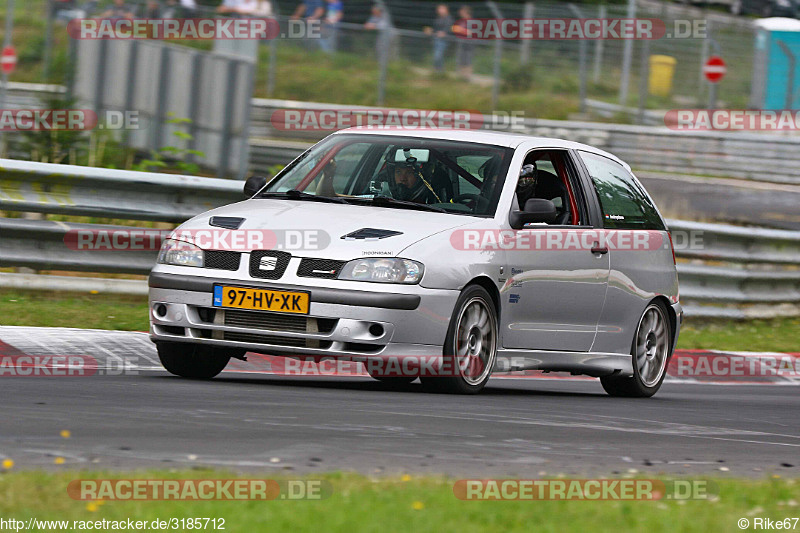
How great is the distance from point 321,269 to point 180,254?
35.6 inches

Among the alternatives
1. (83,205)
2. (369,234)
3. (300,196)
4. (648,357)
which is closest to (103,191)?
(83,205)

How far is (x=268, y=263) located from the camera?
848 cm

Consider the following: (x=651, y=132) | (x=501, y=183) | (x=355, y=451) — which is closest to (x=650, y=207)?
(x=501, y=183)

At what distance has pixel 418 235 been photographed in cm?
861

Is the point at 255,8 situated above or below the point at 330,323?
above

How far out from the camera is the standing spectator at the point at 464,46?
27.9 m

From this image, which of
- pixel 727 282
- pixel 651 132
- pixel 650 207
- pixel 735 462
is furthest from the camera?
pixel 651 132

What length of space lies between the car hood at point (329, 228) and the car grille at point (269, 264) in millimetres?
39

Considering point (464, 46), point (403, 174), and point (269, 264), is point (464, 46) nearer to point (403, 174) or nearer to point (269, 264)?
point (403, 174)

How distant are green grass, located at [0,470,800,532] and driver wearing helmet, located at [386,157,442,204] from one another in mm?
3922

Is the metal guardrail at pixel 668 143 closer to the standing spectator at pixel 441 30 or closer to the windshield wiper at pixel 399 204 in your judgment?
the standing spectator at pixel 441 30

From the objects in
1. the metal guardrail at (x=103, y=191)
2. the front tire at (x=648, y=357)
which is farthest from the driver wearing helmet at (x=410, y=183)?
the metal guardrail at (x=103, y=191)

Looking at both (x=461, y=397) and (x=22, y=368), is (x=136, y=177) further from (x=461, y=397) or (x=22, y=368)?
(x=461, y=397)

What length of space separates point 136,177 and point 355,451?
590 cm
